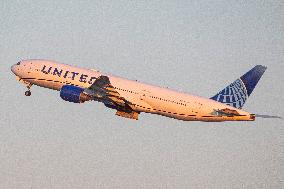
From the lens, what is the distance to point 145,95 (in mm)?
56031

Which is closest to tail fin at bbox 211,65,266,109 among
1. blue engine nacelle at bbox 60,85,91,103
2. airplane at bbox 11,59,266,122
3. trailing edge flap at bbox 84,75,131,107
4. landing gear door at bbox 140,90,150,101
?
airplane at bbox 11,59,266,122

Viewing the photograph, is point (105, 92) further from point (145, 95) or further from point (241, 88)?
point (241, 88)

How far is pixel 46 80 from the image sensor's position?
198 feet

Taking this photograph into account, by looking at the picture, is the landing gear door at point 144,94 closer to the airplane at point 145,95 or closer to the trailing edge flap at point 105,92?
the airplane at point 145,95

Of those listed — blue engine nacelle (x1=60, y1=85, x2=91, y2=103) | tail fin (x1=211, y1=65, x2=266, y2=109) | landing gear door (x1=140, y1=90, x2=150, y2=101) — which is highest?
tail fin (x1=211, y1=65, x2=266, y2=109)

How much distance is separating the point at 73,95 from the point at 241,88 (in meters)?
21.3

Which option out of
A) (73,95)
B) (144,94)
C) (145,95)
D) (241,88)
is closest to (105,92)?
(73,95)

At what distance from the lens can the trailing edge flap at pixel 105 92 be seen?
52.8 m

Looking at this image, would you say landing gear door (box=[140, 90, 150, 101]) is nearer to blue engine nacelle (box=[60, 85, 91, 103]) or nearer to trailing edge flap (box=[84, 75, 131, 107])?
trailing edge flap (box=[84, 75, 131, 107])

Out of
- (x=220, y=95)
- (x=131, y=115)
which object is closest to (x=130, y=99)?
(x=131, y=115)

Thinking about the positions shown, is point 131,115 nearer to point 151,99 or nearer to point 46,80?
point 151,99

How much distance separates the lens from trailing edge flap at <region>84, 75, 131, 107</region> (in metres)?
52.8

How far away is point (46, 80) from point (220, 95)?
24.1 m

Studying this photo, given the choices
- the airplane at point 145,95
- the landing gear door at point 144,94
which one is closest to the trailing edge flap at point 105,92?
the airplane at point 145,95
